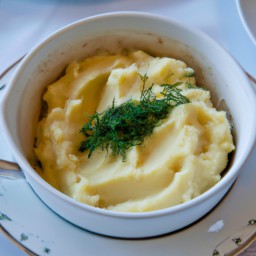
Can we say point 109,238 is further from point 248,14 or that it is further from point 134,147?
point 248,14

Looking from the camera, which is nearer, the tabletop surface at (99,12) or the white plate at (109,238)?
the white plate at (109,238)

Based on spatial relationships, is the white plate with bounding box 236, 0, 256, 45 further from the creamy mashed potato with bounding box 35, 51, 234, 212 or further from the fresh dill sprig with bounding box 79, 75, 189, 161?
the fresh dill sprig with bounding box 79, 75, 189, 161

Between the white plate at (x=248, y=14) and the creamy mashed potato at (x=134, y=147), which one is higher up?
the white plate at (x=248, y=14)

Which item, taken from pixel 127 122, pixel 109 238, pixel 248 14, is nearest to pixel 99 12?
pixel 248 14

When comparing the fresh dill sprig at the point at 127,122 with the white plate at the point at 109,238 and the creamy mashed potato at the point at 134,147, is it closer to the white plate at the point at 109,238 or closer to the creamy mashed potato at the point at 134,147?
the creamy mashed potato at the point at 134,147

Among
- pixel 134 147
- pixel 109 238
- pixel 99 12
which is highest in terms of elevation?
pixel 99 12

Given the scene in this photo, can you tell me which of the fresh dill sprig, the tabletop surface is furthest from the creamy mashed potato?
the tabletop surface

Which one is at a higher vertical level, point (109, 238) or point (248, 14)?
point (248, 14)

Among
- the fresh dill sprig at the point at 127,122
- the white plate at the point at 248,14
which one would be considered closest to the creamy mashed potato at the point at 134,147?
the fresh dill sprig at the point at 127,122

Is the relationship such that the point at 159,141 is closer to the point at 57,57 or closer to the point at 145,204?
the point at 145,204
